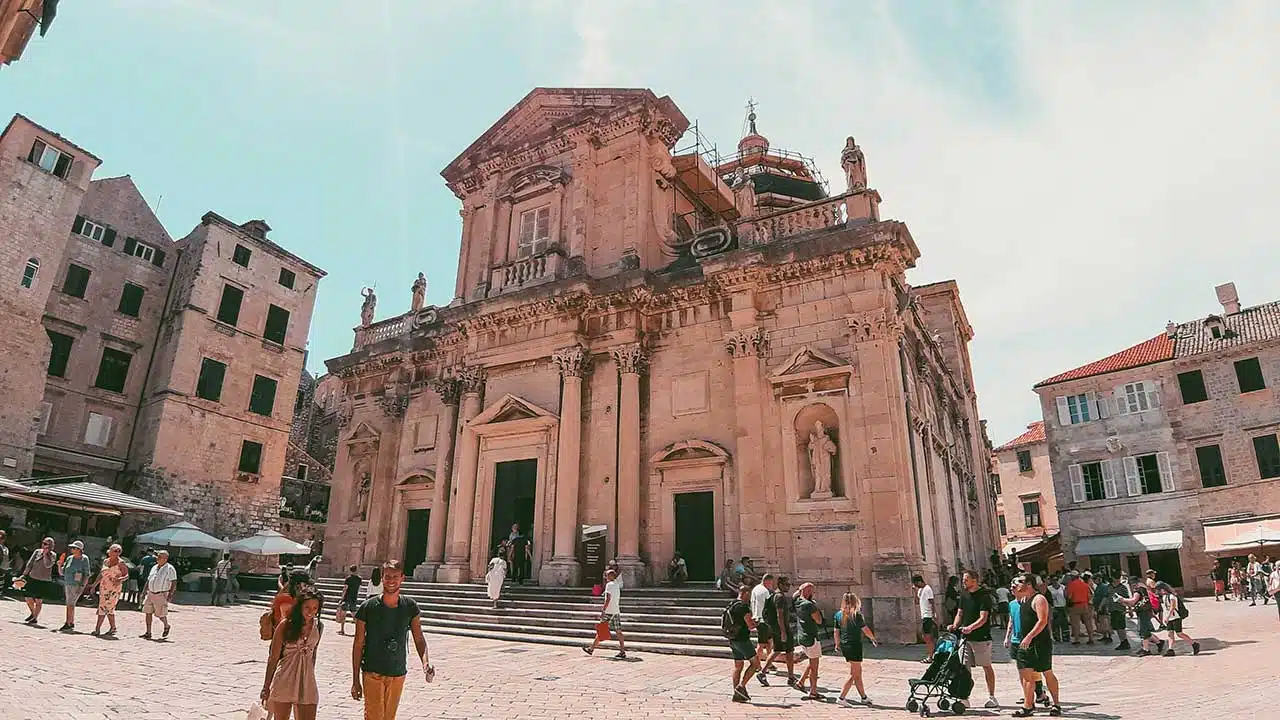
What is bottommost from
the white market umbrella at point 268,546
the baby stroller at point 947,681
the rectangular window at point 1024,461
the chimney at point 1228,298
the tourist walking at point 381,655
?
the baby stroller at point 947,681

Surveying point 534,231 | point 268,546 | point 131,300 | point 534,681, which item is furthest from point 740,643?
point 131,300

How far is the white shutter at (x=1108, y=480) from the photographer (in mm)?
29828

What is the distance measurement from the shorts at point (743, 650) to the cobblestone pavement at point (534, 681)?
0.52 m

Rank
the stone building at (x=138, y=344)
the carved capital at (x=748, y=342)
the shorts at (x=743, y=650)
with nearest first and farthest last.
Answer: the shorts at (x=743, y=650)
the carved capital at (x=748, y=342)
the stone building at (x=138, y=344)

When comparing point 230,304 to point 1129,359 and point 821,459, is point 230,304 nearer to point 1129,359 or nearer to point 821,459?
point 821,459

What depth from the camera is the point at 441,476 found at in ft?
67.9

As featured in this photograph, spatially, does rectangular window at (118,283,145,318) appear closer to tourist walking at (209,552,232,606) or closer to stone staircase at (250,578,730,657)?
tourist walking at (209,552,232,606)

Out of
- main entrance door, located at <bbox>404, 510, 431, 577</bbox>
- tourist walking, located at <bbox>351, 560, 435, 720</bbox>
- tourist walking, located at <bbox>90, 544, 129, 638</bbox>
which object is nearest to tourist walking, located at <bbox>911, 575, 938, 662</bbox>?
tourist walking, located at <bbox>351, 560, 435, 720</bbox>

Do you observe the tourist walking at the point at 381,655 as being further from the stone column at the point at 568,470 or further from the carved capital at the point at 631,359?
the carved capital at the point at 631,359

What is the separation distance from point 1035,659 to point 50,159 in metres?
34.4

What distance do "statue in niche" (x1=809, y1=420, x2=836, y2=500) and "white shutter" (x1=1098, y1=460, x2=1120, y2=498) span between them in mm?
21849

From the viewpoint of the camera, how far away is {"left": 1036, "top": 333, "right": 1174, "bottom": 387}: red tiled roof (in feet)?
99.0

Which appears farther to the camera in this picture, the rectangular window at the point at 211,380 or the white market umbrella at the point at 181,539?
the rectangular window at the point at 211,380

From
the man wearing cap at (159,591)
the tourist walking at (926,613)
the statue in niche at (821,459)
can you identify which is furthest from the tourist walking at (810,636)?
the man wearing cap at (159,591)
